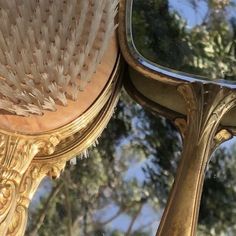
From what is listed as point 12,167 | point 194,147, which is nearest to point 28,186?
point 12,167

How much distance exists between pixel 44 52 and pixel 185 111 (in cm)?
19

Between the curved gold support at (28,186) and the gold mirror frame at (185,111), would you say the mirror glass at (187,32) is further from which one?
the curved gold support at (28,186)

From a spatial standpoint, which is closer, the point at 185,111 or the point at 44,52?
the point at 44,52

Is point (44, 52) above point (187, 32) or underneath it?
underneath

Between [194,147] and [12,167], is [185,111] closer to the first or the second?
[194,147]

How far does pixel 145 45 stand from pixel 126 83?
0.04 metres

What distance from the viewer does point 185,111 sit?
22.5 inches

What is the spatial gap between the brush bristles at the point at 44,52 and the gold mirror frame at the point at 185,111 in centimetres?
8

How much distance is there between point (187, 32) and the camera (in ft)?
1.91

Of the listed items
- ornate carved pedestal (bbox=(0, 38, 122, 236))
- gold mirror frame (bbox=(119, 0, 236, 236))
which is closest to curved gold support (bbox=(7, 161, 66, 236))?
ornate carved pedestal (bbox=(0, 38, 122, 236))

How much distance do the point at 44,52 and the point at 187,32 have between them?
20cm

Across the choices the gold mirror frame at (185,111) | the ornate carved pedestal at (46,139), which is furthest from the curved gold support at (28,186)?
the gold mirror frame at (185,111)

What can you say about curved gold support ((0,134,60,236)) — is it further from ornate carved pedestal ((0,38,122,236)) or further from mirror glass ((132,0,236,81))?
mirror glass ((132,0,236,81))

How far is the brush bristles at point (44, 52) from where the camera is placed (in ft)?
1.36
